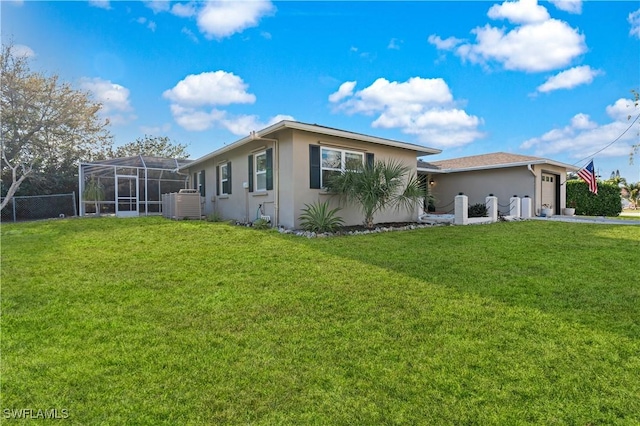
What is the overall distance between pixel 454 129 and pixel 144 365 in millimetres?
22496

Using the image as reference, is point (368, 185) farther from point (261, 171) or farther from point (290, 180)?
point (261, 171)

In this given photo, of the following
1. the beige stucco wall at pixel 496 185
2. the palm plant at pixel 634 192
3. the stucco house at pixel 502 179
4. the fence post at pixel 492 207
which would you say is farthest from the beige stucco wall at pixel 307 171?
the palm plant at pixel 634 192

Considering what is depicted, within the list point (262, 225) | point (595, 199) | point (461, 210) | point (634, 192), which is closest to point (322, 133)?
point (262, 225)

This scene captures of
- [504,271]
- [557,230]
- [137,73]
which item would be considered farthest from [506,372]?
[137,73]

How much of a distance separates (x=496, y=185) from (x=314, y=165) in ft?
35.5

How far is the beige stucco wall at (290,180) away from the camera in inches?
358

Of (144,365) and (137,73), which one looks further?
(137,73)

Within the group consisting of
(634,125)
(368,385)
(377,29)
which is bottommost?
(368,385)

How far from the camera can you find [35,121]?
18.2 meters

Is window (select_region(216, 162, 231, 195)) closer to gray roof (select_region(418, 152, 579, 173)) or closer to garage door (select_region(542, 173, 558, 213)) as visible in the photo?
gray roof (select_region(418, 152, 579, 173))

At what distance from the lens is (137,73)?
12.6m

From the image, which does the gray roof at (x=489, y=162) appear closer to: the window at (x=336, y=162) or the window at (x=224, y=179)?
the window at (x=336, y=162)

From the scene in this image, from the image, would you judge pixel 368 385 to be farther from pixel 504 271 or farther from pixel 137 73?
pixel 137 73

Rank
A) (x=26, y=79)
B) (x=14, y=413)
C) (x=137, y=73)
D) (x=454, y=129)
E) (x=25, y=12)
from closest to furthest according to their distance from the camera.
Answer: (x=14, y=413) < (x=25, y=12) < (x=137, y=73) < (x=26, y=79) < (x=454, y=129)
